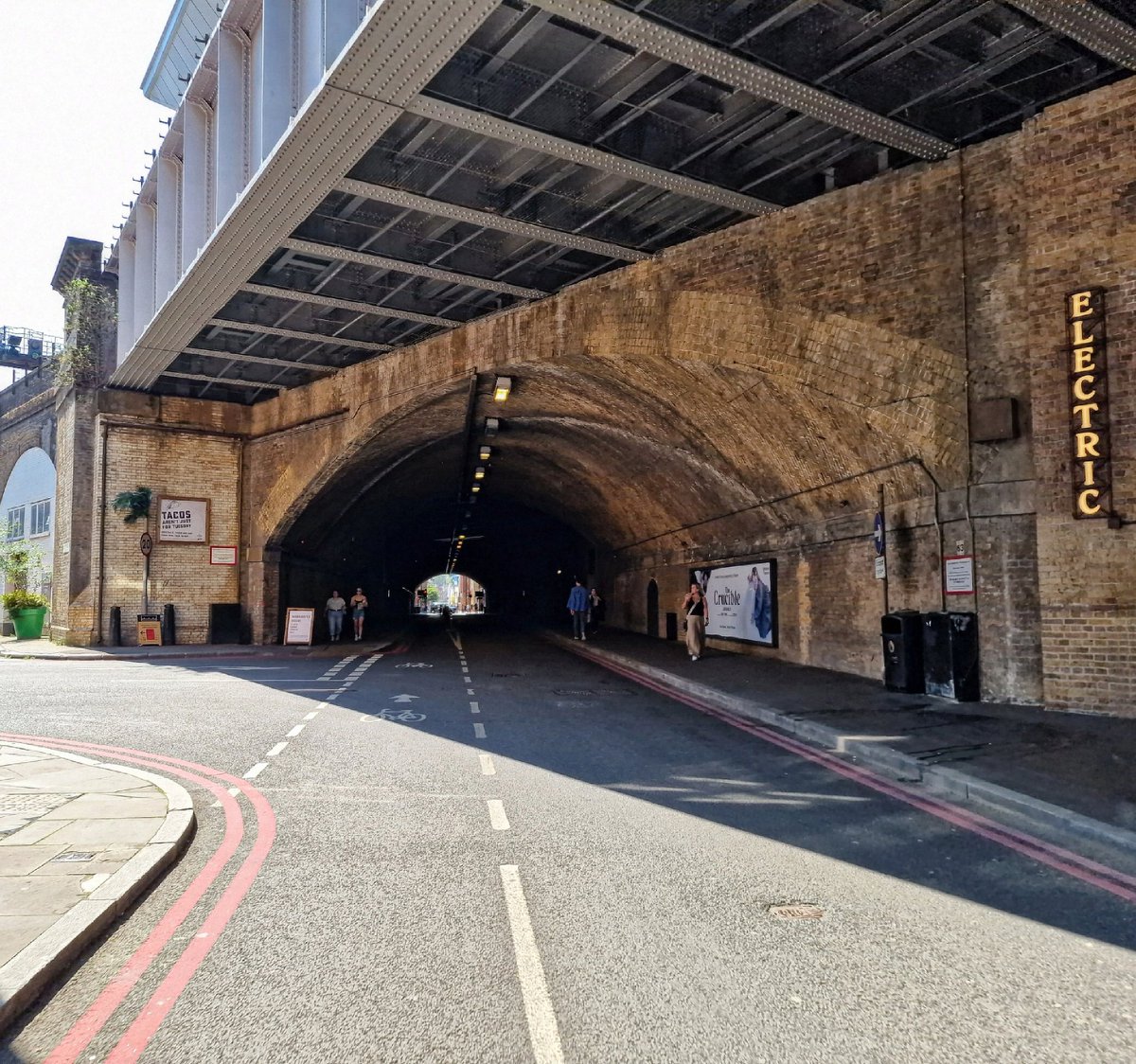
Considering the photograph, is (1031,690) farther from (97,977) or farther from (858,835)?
(97,977)

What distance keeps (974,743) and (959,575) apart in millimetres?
3630

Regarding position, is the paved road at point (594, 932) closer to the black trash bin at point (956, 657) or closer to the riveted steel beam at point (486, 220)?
the black trash bin at point (956, 657)

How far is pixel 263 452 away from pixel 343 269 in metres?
11.0

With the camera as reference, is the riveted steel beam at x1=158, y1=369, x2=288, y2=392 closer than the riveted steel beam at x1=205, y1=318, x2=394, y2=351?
No

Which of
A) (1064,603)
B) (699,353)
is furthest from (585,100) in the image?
(1064,603)

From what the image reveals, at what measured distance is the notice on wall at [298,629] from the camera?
2584 centimetres

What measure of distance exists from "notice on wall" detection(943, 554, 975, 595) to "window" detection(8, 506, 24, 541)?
3114cm

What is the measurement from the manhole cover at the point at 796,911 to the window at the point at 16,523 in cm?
3388

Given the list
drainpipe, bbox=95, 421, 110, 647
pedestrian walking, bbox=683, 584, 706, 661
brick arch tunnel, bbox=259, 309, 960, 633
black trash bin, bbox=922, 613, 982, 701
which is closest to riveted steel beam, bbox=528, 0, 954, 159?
brick arch tunnel, bbox=259, 309, 960, 633

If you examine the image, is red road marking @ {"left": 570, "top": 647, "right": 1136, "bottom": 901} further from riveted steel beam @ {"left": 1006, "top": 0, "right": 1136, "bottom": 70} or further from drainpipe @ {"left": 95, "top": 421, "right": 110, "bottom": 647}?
drainpipe @ {"left": 95, "top": 421, "right": 110, "bottom": 647}

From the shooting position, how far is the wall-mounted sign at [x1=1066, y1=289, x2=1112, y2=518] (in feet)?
33.8

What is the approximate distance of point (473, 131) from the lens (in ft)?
37.8

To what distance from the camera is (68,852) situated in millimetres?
5496

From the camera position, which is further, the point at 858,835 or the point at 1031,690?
the point at 1031,690
